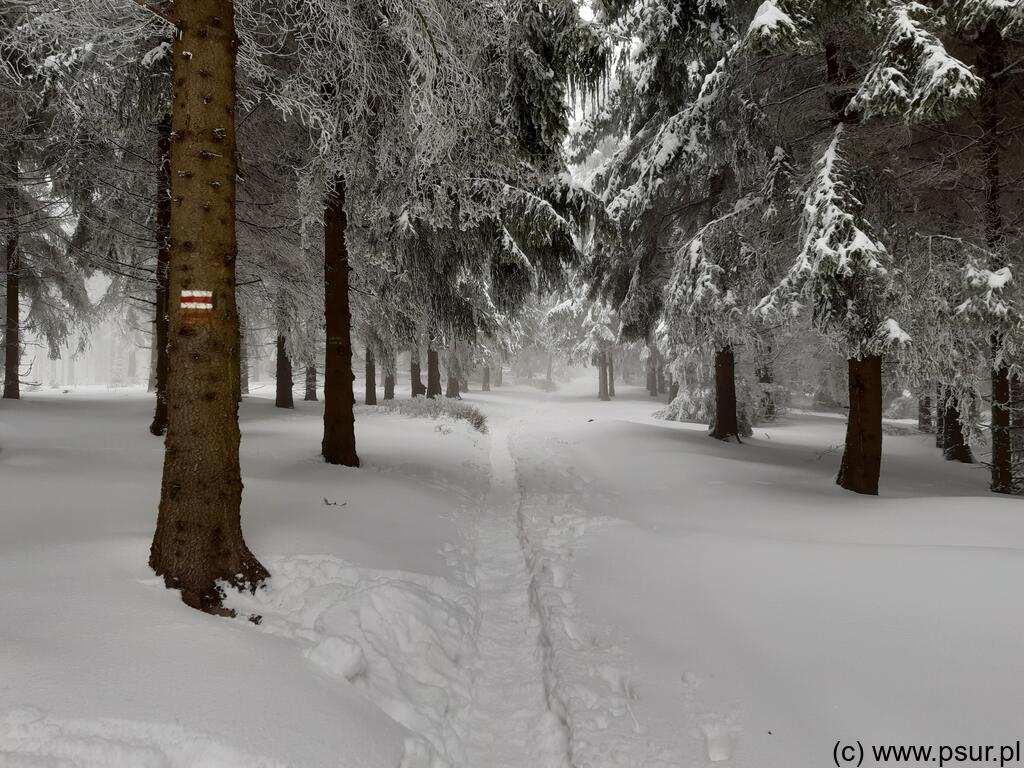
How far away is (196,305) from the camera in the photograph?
3.53m

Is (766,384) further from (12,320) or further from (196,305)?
(12,320)

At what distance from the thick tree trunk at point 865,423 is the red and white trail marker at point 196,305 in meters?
8.26

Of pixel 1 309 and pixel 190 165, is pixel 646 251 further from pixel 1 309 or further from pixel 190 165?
pixel 1 309

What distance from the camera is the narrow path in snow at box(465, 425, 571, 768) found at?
2.90 m

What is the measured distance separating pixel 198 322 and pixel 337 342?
4.65 m

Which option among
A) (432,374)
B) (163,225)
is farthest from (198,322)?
(432,374)

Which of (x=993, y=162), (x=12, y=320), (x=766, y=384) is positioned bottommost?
(x=766, y=384)

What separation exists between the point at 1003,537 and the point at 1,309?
20821 mm

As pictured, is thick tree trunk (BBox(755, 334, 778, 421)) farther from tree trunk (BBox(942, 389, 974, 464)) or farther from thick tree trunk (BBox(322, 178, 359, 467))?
thick tree trunk (BBox(322, 178, 359, 467))

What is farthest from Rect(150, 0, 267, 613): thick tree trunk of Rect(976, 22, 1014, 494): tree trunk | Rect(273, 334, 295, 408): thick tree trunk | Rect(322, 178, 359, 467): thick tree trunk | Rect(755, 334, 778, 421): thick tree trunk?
Rect(755, 334, 778, 421): thick tree trunk

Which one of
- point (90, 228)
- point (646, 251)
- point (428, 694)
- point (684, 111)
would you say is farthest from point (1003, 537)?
point (90, 228)

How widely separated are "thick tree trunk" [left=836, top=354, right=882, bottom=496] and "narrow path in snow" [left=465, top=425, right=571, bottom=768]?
5483 mm

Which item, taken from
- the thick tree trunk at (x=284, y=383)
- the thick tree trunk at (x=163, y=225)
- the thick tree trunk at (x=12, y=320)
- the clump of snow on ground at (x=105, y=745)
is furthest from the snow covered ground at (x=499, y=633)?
the thick tree trunk at (x=284, y=383)

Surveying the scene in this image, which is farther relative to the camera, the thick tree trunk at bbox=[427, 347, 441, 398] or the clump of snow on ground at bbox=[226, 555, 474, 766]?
the thick tree trunk at bbox=[427, 347, 441, 398]
